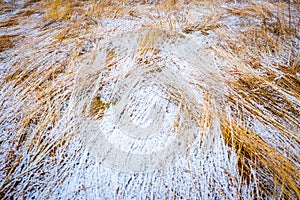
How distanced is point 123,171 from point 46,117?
1.42 feet

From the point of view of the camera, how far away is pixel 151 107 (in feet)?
2.93

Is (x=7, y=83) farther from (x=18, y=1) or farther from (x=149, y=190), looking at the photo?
(x=18, y=1)

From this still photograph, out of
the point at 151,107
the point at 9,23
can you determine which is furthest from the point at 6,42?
the point at 151,107

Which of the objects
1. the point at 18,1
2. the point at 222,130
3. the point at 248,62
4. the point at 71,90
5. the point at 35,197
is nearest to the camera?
the point at 35,197

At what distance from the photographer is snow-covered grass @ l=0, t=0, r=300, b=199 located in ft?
2.25

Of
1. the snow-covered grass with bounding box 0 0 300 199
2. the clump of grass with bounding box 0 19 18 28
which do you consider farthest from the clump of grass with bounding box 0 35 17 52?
the clump of grass with bounding box 0 19 18 28

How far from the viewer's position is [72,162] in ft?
2.40

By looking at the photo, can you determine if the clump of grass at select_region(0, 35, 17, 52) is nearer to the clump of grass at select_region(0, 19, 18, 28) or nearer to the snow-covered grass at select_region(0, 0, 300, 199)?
the snow-covered grass at select_region(0, 0, 300, 199)

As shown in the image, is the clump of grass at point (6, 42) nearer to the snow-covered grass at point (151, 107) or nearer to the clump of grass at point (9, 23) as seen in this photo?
the snow-covered grass at point (151, 107)

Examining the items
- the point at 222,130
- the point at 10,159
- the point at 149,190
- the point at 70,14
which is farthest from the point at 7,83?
the point at 222,130

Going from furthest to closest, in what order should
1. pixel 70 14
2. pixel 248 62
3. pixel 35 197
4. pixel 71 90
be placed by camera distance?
pixel 70 14 < pixel 248 62 < pixel 71 90 < pixel 35 197

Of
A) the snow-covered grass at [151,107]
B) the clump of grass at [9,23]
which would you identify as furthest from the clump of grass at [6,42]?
the clump of grass at [9,23]

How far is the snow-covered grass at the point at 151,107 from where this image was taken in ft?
2.25

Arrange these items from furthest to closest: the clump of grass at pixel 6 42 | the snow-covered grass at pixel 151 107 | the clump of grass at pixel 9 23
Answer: the clump of grass at pixel 9 23
the clump of grass at pixel 6 42
the snow-covered grass at pixel 151 107
